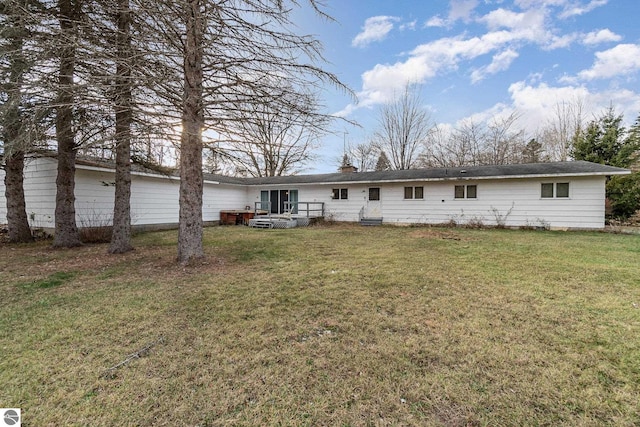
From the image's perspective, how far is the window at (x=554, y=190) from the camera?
37.6ft

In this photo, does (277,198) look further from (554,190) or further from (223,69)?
(554,190)

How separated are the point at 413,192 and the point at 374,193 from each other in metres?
2.09

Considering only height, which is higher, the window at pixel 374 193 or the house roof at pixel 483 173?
→ the house roof at pixel 483 173

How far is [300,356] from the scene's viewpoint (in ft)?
7.91

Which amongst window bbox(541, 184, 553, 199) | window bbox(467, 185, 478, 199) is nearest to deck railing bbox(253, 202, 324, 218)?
window bbox(467, 185, 478, 199)

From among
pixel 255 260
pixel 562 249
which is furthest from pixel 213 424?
pixel 562 249

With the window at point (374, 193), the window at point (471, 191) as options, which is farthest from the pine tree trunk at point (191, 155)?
the window at point (471, 191)

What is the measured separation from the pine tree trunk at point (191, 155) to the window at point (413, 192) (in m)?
11.3

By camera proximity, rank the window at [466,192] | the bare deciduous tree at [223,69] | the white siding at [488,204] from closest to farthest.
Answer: the bare deciduous tree at [223,69]
the white siding at [488,204]
the window at [466,192]

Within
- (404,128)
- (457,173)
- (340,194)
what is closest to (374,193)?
(340,194)

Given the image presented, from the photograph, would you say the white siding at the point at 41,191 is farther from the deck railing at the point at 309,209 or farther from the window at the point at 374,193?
the window at the point at 374,193

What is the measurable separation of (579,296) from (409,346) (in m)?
3.02
